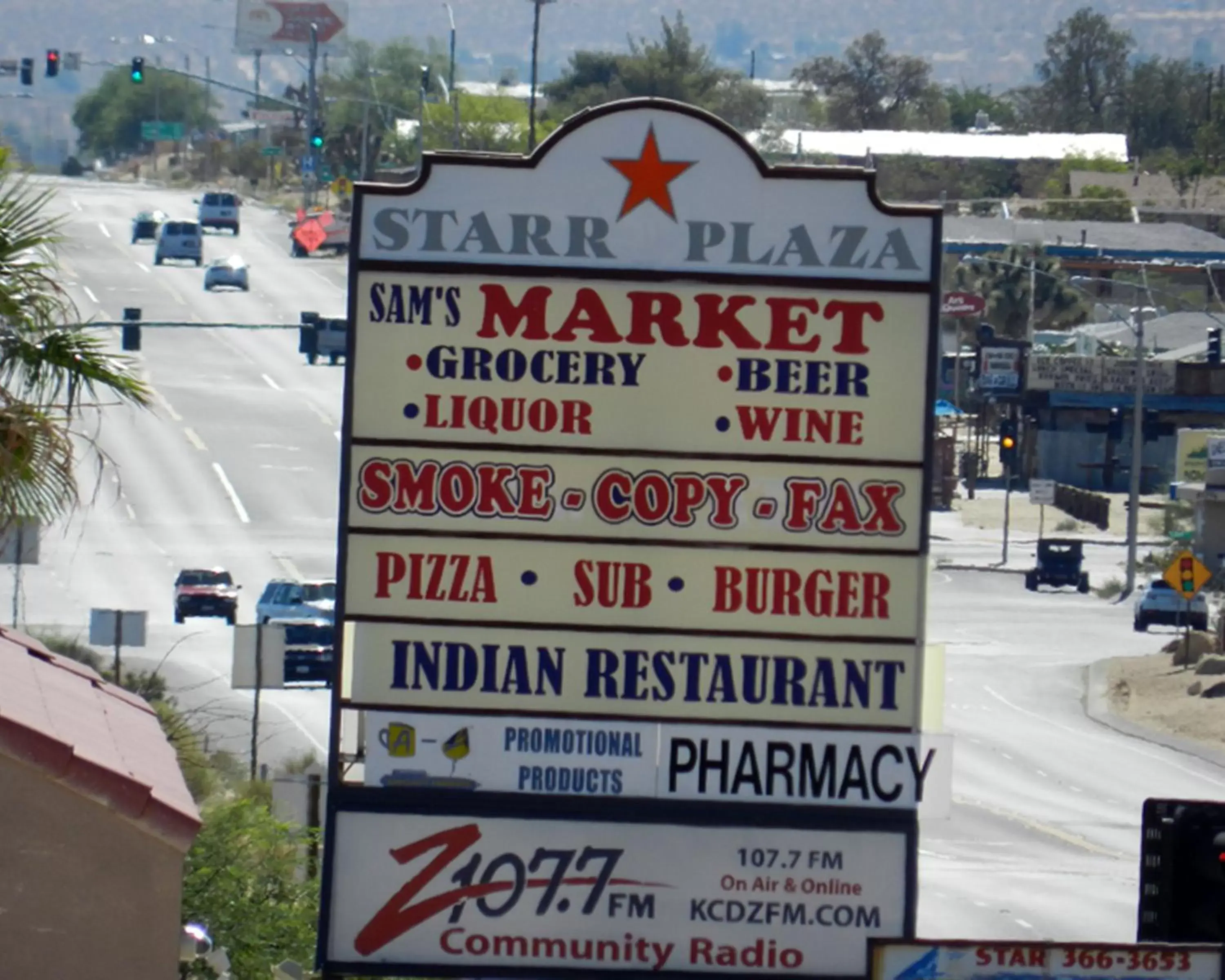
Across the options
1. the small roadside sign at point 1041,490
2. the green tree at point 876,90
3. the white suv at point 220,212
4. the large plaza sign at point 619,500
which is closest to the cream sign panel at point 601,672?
the large plaza sign at point 619,500

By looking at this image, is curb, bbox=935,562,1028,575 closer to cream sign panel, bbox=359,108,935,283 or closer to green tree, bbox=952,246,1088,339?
green tree, bbox=952,246,1088,339

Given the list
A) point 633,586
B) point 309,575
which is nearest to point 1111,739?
point 309,575

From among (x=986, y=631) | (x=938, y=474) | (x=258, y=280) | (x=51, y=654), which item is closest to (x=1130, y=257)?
(x=938, y=474)

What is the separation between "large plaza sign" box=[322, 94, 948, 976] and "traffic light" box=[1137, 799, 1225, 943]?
1110mm

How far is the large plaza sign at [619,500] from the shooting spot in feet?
29.8

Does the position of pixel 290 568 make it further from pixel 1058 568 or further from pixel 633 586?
pixel 633 586

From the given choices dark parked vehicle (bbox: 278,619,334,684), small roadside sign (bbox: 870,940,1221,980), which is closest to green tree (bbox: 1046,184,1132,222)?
dark parked vehicle (bbox: 278,619,334,684)

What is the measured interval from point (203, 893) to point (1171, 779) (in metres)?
23.9

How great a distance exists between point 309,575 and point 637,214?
132ft

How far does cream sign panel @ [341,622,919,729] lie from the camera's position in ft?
29.8

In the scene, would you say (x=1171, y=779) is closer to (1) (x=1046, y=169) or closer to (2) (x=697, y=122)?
(2) (x=697, y=122)

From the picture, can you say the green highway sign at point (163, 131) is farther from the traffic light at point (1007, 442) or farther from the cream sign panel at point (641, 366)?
the cream sign panel at point (641, 366)

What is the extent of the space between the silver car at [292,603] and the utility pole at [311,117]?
88.3 feet

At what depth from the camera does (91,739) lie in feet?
35.8
